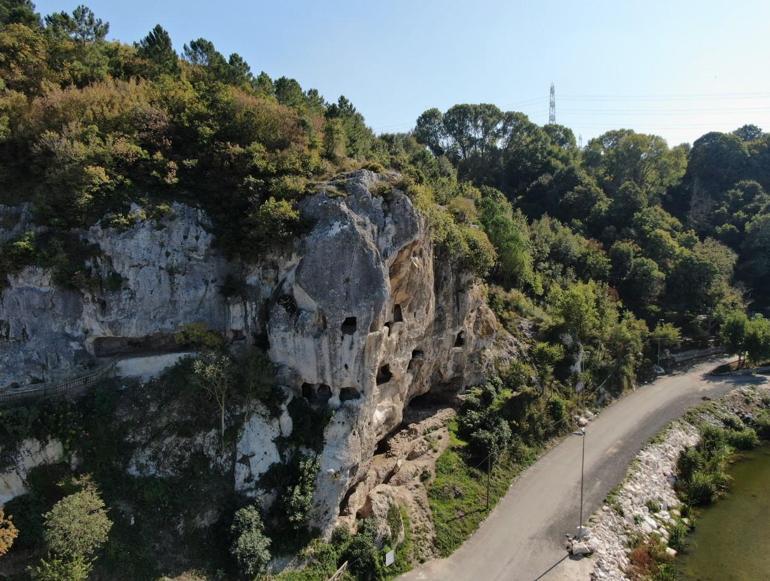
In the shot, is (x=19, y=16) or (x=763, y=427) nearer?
(x=19, y=16)

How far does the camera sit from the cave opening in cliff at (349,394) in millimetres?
24578

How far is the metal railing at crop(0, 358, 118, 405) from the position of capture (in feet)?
70.4

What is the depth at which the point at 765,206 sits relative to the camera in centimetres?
6275

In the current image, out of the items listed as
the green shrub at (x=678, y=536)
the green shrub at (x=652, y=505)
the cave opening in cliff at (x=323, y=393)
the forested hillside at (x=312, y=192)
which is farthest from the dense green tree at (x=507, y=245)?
the cave opening in cliff at (x=323, y=393)

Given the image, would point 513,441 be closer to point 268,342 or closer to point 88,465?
point 268,342

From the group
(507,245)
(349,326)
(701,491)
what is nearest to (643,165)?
(507,245)

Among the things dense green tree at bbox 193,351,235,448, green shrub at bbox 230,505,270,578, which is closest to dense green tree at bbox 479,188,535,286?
dense green tree at bbox 193,351,235,448

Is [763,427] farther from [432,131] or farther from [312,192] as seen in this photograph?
[432,131]

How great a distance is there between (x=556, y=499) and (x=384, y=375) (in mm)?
12758

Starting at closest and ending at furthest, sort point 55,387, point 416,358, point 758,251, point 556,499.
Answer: point 55,387 → point 556,499 → point 416,358 → point 758,251

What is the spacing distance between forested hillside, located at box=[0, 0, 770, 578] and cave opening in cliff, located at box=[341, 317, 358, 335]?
16.7 ft

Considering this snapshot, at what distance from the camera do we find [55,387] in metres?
22.0

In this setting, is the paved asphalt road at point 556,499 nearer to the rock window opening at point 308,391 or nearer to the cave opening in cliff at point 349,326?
the rock window opening at point 308,391

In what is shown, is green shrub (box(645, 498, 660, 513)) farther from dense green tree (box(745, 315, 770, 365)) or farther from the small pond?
dense green tree (box(745, 315, 770, 365))
